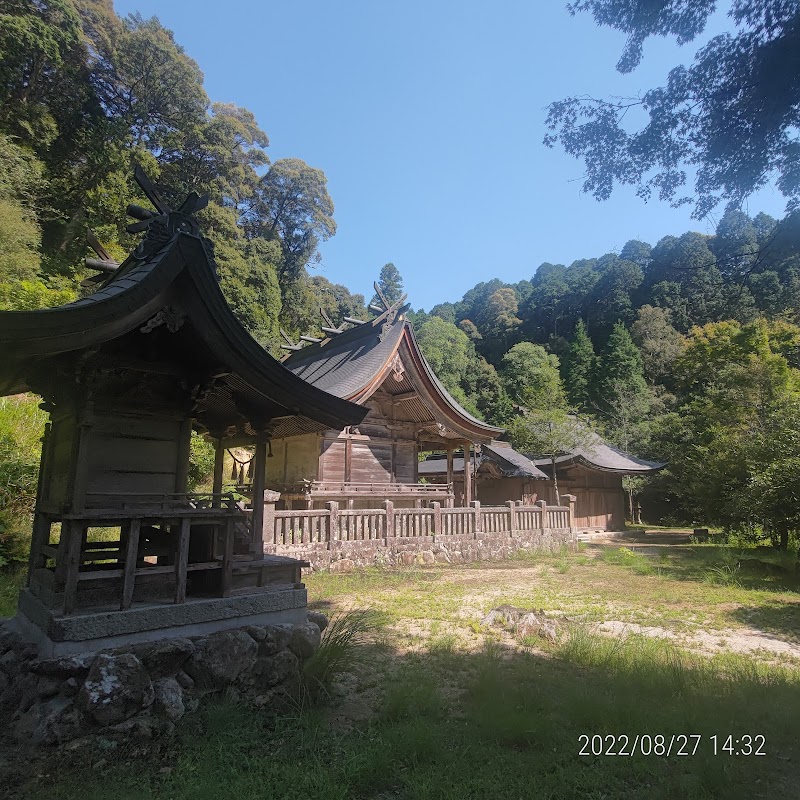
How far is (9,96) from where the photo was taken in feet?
77.8

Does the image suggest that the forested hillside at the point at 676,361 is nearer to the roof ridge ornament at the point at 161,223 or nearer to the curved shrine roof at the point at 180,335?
the curved shrine roof at the point at 180,335

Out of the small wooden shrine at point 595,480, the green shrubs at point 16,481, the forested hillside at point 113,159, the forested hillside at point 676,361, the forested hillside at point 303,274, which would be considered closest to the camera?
the green shrubs at point 16,481

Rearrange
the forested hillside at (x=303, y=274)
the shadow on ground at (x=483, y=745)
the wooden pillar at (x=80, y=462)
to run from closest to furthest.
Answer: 1. the shadow on ground at (x=483, y=745)
2. the wooden pillar at (x=80, y=462)
3. the forested hillside at (x=303, y=274)

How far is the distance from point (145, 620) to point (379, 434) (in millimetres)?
13338

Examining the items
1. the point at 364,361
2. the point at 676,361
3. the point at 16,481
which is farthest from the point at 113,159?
the point at 676,361

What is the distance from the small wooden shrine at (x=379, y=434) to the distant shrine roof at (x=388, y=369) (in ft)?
0.11

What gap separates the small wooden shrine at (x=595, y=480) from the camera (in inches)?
1016

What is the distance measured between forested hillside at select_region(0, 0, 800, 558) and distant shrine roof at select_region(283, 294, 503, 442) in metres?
7.45

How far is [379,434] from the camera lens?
17.4m

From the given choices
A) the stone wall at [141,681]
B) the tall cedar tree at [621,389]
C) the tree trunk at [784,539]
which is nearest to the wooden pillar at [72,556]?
the stone wall at [141,681]

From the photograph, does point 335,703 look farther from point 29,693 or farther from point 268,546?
point 268,546

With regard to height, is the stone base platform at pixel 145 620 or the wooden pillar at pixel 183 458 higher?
the wooden pillar at pixel 183 458

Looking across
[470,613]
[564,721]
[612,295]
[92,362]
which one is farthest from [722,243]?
[612,295]

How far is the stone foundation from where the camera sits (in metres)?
11.1
